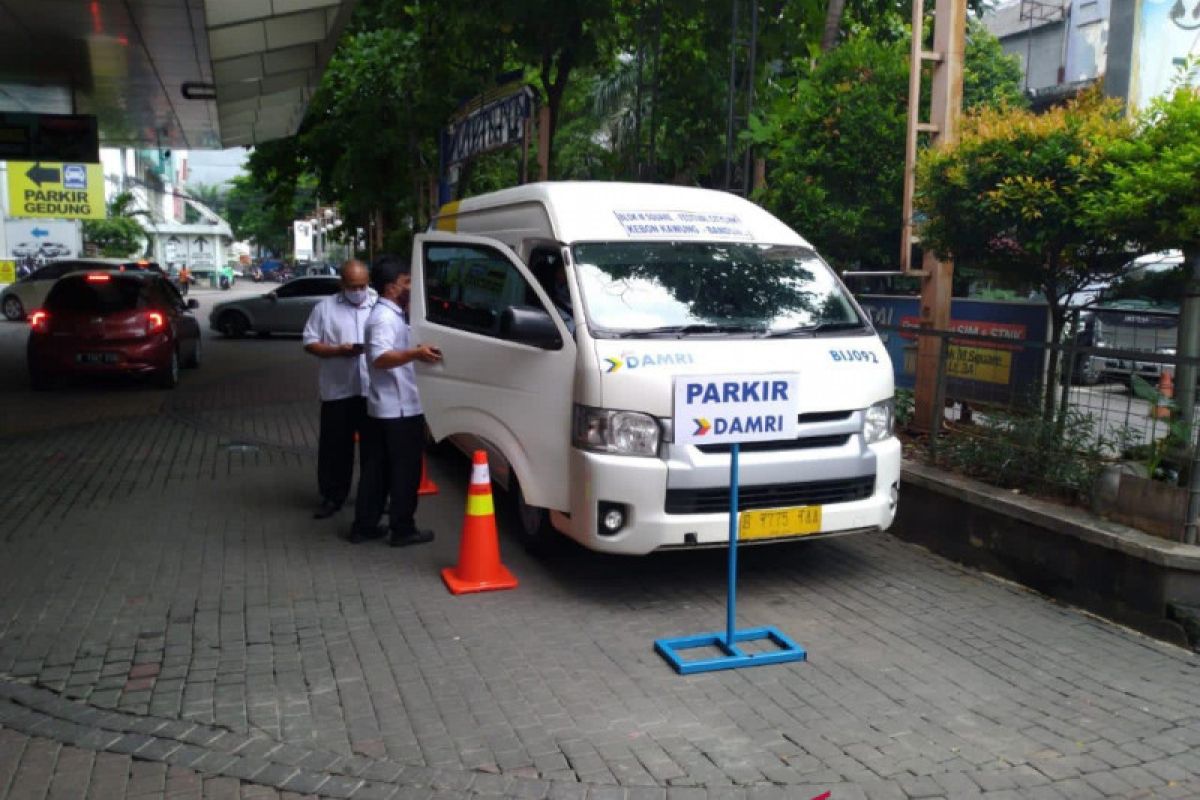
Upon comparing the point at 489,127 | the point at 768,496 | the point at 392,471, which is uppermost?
the point at 489,127

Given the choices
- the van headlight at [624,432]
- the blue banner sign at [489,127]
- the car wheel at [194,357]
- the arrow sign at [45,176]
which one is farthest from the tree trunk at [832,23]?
the arrow sign at [45,176]

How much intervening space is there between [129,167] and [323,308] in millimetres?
81766

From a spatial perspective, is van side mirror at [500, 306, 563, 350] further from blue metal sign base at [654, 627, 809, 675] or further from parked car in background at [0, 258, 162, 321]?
parked car in background at [0, 258, 162, 321]

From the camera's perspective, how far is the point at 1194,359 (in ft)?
17.7

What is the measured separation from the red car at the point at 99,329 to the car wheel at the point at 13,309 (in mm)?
15858

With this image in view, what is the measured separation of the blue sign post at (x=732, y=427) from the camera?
484 centimetres

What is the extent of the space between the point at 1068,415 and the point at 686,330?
2.42 m

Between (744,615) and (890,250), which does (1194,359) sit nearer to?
(744,615)

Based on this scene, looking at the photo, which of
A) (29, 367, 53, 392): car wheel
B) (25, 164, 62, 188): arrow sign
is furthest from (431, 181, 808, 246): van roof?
(25, 164, 62, 188): arrow sign

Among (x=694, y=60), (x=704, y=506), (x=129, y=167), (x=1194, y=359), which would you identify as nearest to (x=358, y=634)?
(x=704, y=506)

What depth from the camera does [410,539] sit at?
6.85 m

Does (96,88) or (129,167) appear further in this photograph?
(129,167)

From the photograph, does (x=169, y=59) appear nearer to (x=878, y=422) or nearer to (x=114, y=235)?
(x=878, y=422)

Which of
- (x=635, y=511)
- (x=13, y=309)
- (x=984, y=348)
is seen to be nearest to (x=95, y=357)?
(x=635, y=511)
